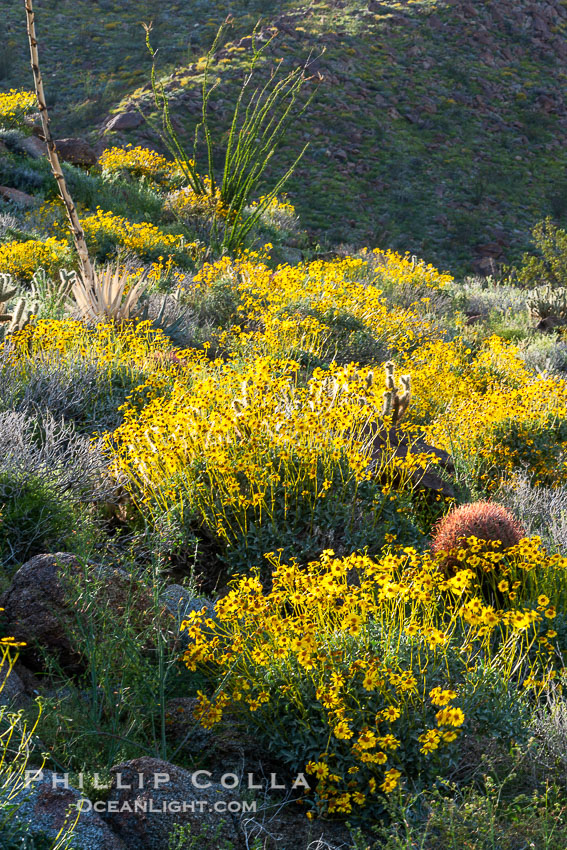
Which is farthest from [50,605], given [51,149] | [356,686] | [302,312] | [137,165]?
[137,165]

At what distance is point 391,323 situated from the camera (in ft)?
27.3

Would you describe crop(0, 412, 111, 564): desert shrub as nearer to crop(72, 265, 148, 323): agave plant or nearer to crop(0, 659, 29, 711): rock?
crop(0, 659, 29, 711): rock

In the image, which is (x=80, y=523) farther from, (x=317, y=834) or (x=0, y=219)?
(x=0, y=219)

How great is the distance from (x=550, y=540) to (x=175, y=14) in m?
30.7

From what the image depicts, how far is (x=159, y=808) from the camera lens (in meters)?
2.17

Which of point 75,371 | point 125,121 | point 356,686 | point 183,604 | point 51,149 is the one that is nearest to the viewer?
point 356,686

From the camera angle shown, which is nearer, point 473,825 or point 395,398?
Result: point 473,825

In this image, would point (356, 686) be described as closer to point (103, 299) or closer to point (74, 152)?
point (103, 299)

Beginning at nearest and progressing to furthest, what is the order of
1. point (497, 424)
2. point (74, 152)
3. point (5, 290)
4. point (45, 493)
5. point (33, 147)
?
point (45, 493) → point (497, 424) → point (5, 290) → point (33, 147) → point (74, 152)

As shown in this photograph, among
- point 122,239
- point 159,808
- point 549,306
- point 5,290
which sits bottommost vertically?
point 122,239

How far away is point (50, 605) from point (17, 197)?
35.0ft

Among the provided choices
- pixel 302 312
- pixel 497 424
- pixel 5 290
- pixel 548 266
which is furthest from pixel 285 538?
→ pixel 548 266

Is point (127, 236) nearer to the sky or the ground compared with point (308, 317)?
nearer to the ground

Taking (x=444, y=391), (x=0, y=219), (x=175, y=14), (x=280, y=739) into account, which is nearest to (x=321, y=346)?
(x=444, y=391)
